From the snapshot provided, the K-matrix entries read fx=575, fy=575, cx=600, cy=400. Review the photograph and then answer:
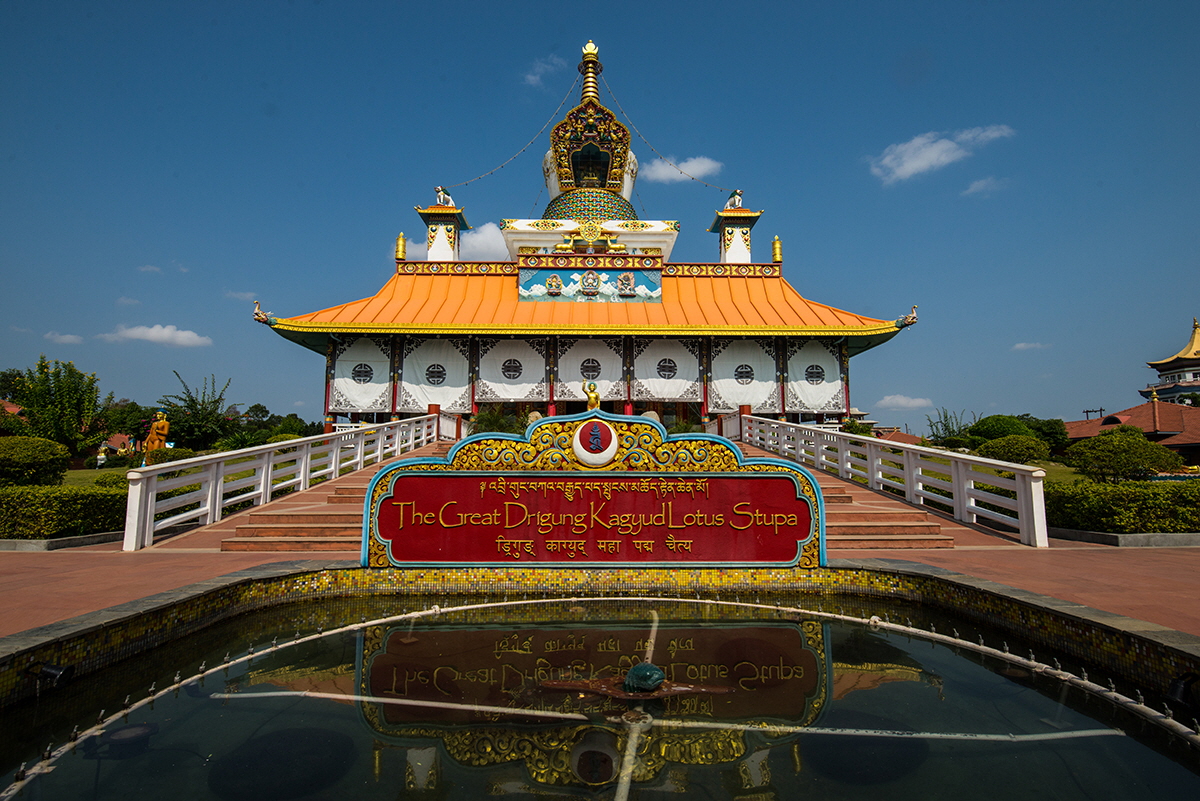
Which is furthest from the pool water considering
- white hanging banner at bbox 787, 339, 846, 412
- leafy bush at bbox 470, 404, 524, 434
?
white hanging banner at bbox 787, 339, 846, 412

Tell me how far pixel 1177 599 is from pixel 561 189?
1040 inches

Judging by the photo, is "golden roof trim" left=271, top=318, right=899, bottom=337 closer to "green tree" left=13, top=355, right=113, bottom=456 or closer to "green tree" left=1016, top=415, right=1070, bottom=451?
"green tree" left=13, top=355, right=113, bottom=456

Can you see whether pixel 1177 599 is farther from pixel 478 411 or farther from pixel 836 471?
pixel 478 411

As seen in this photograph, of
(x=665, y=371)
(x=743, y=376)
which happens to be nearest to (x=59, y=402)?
(x=665, y=371)

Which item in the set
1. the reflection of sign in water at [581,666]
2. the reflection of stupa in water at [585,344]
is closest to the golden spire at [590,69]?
the reflection of stupa in water at [585,344]

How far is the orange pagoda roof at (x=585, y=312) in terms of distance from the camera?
57.5ft

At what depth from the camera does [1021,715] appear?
3227mm

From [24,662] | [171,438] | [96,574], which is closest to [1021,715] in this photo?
[24,662]

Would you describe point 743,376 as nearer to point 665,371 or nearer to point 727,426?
point 727,426

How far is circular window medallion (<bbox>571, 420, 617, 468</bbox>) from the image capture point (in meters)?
5.73

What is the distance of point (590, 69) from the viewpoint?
27734 mm

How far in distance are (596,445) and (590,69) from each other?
27455mm

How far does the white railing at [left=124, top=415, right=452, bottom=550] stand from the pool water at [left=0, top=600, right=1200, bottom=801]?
4.66 meters

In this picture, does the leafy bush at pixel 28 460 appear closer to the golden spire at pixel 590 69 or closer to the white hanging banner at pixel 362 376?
the white hanging banner at pixel 362 376
